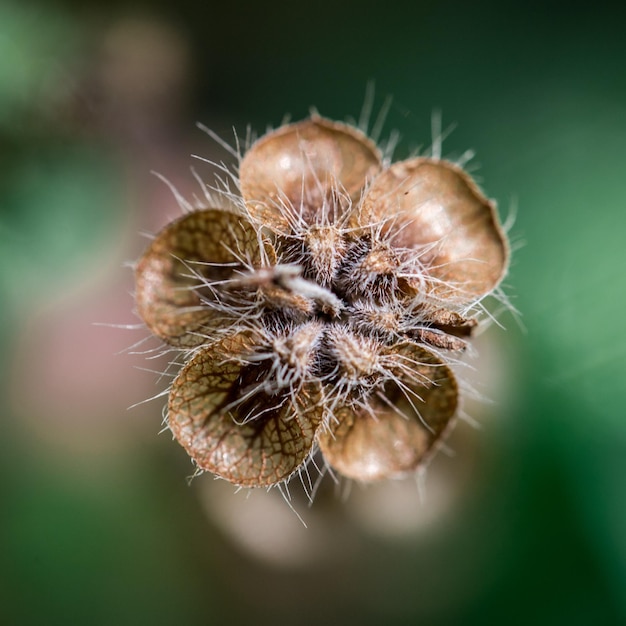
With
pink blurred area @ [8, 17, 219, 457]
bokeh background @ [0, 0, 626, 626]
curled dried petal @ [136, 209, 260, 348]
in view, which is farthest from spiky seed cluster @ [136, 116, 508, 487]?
pink blurred area @ [8, 17, 219, 457]

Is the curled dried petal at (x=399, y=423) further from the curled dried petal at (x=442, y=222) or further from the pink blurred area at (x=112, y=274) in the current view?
the pink blurred area at (x=112, y=274)

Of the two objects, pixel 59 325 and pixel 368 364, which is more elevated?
pixel 368 364

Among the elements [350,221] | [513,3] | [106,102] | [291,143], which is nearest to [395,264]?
[350,221]

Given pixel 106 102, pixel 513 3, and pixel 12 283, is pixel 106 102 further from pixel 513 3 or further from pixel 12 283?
pixel 513 3

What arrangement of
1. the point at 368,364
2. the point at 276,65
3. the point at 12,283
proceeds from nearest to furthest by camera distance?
1. the point at 368,364
2. the point at 12,283
3. the point at 276,65

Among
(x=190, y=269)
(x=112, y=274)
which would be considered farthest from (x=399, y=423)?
(x=112, y=274)

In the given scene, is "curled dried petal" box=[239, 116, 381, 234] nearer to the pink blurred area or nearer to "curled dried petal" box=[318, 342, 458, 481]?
"curled dried petal" box=[318, 342, 458, 481]

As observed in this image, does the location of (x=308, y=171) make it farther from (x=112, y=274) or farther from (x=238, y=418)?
(x=112, y=274)

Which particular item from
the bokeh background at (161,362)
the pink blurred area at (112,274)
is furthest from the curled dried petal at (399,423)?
the pink blurred area at (112,274)
